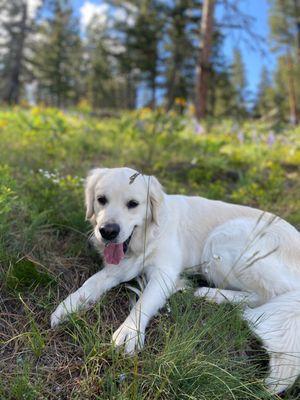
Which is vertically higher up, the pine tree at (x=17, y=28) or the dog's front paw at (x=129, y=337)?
the pine tree at (x=17, y=28)

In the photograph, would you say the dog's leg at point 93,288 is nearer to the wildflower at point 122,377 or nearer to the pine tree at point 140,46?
the wildflower at point 122,377

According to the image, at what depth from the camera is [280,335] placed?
78.1 inches

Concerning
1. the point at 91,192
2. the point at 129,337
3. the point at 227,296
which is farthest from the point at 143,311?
the point at 91,192

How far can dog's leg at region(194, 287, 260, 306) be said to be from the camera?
8.15 feet

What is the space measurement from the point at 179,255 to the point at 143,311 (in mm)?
637

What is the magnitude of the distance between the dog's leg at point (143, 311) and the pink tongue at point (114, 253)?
10.0 inches

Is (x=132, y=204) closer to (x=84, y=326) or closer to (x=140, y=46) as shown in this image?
(x=84, y=326)

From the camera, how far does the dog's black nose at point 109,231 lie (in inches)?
90.4

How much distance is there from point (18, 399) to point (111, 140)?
16.6ft

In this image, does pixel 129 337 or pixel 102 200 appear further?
pixel 102 200

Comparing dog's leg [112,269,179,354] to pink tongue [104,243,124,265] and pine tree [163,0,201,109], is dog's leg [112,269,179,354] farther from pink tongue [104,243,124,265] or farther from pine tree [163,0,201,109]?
pine tree [163,0,201,109]

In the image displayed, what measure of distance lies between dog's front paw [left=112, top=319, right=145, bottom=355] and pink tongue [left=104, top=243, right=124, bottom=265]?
0.48 m

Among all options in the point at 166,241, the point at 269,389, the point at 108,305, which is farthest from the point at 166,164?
the point at 269,389

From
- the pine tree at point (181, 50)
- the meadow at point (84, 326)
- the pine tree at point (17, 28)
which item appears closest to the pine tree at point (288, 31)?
the pine tree at point (181, 50)
